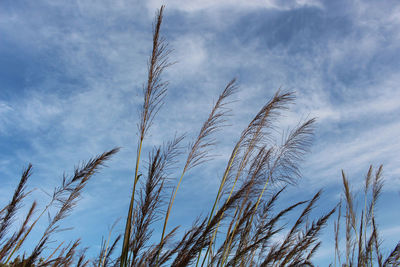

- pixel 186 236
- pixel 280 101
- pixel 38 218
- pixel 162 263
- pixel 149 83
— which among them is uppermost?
pixel 280 101

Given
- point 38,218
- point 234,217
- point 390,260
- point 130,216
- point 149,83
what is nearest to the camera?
point 130,216

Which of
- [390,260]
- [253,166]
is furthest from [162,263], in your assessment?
[390,260]

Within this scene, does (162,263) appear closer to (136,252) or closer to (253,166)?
(136,252)

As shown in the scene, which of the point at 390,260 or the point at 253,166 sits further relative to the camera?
the point at 390,260

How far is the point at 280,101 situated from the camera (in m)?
2.94

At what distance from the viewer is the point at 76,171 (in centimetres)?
295

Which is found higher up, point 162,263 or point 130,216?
point 130,216

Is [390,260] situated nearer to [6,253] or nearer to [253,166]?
[253,166]

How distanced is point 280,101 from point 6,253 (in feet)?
8.17

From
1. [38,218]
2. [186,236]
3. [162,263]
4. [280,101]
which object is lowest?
[162,263]

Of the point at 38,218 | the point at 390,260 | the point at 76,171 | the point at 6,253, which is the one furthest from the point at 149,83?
the point at 390,260

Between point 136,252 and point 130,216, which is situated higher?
point 130,216

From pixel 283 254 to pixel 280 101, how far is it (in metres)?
1.21

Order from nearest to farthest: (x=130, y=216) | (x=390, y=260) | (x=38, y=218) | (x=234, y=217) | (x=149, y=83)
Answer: (x=130, y=216), (x=149, y=83), (x=234, y=217), (x=38, y=218), (x=390, y=260)
